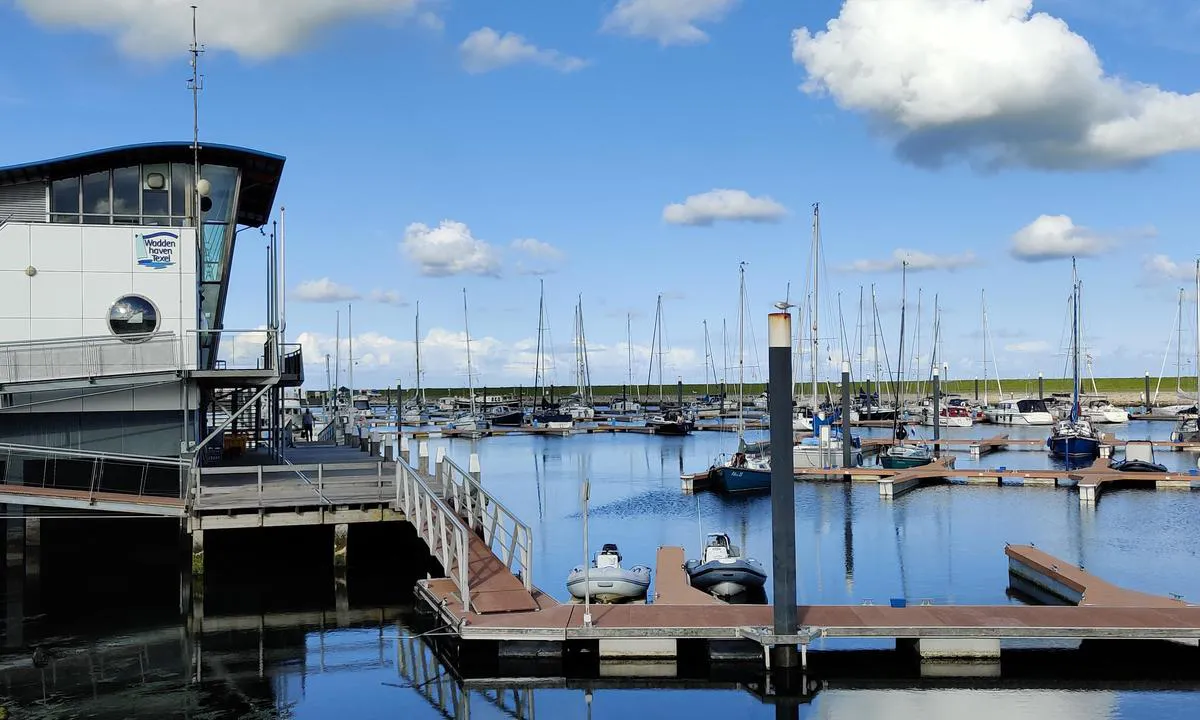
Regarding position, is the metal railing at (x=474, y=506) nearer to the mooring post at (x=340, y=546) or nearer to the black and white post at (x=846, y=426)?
the mooring post at (x=340, y=546)

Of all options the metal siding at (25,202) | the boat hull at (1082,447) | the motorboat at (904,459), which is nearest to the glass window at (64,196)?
the metal siding at (25,202)

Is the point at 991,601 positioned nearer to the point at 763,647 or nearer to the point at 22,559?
the point at 763,647

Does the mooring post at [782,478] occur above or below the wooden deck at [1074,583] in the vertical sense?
above

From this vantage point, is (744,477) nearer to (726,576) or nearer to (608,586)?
(726,576)

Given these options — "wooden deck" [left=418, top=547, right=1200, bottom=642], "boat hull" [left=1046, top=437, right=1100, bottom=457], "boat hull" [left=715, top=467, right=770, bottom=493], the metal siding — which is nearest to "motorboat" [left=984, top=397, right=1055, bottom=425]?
"boat hull" [left=1046, top=437, right=1100, bottom=457]

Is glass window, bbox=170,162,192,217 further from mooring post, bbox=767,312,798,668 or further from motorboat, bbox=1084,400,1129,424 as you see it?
motorboat, bbox=1084,400,1129,424

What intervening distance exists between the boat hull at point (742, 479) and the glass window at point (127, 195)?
30.1m

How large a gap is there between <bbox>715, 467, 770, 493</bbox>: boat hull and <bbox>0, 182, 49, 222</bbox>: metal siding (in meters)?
31.9

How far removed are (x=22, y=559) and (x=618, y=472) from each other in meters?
40.2

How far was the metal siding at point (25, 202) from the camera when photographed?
27.5 meters

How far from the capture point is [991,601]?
25.6 m

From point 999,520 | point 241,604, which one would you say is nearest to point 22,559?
point 241,604

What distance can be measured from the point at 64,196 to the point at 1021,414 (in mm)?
103416

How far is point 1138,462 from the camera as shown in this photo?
166ft
